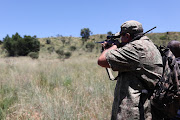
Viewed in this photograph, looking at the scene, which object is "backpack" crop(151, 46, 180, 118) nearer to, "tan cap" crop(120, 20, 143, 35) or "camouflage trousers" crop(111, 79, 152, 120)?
"camouflage trousers" crop(111, 79, 152, 120)

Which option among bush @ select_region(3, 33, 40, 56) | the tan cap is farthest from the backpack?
bush @ select_region(3, 33, 40, 56)

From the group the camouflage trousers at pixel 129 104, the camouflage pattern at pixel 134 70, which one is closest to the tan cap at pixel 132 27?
the camouflage pattern at pixel 134 70

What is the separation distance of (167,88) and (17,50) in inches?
1222

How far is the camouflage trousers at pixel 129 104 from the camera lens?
1688 mm

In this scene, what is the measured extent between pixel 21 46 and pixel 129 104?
31020 mm

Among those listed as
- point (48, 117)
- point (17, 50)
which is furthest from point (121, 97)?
point (17, 50)

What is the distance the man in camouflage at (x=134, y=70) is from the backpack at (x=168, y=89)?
6 cm

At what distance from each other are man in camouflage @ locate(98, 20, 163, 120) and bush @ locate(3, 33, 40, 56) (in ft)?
98.1

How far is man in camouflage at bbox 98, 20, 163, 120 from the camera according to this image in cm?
164

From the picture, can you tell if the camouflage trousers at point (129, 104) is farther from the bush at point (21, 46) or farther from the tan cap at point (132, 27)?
the bush at point (21, 46)

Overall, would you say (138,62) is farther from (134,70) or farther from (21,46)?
(21,46)

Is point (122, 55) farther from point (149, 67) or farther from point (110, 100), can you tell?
point (110, 100)

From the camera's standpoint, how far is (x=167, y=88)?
1.68m

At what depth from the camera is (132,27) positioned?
1762 mm
